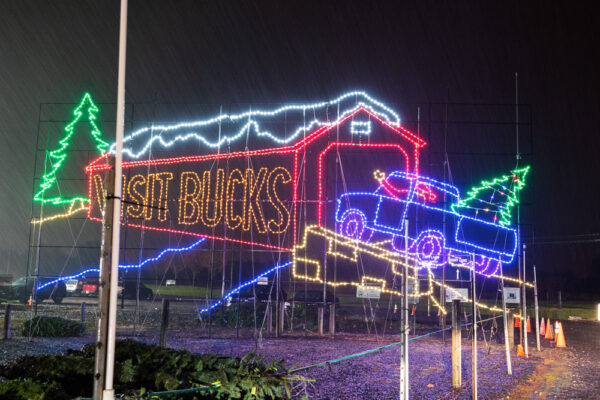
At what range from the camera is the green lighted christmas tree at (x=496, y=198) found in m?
20.9

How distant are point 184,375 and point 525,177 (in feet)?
57.0

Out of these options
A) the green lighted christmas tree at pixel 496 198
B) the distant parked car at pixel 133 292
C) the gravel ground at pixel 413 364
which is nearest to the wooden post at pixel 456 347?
the gravel ground at pixel 413 364

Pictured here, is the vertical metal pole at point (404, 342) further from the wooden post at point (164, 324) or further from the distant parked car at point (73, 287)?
the distant parked car at point (73, 287)

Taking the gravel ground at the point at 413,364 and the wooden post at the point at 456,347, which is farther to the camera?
the wooden post at the point at 456,347

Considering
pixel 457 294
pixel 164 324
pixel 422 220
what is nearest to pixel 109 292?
pixel 164 324

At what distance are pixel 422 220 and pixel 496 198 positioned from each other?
2.69 m

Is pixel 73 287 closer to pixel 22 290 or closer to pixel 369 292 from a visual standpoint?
pixel 22 290

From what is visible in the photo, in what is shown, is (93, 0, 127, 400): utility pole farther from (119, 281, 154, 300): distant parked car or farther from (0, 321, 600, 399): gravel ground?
(119, 281, 154, 300): distant parked car

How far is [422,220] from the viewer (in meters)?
21.5

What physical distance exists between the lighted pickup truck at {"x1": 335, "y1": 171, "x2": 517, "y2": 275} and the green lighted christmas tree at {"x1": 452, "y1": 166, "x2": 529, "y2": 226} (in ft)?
0.95

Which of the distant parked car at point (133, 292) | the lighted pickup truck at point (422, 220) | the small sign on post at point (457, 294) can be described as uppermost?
the lighted pickup truck at point (422, 220)

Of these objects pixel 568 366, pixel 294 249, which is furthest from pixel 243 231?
pixel 568 366

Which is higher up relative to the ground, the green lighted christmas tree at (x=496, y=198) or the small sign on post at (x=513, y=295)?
the green lighted christmas tree at (x=496, y=198)

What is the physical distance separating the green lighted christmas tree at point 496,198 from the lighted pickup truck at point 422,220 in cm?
29
